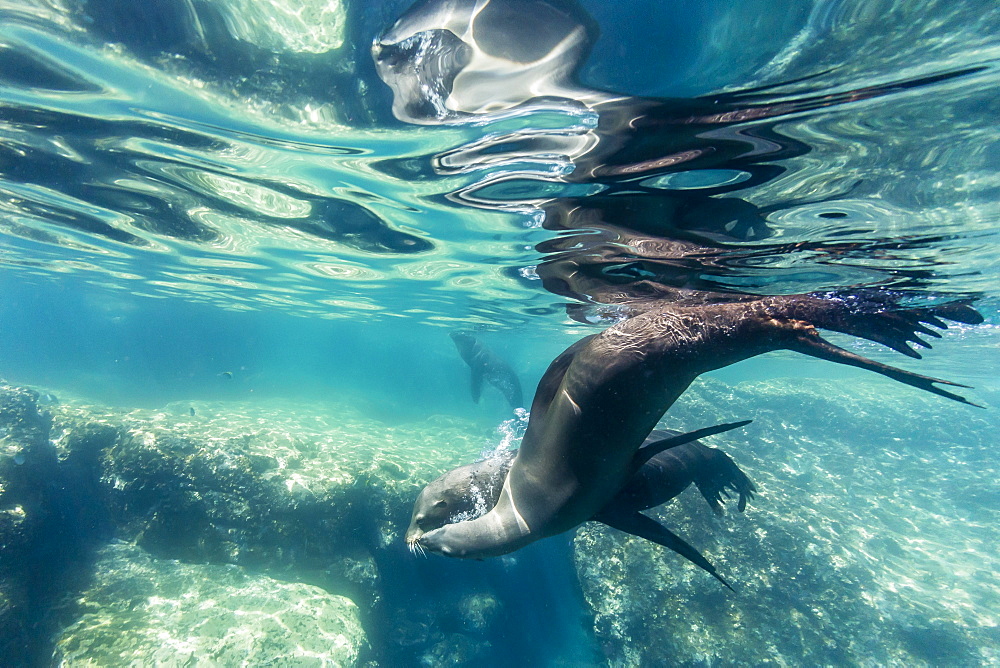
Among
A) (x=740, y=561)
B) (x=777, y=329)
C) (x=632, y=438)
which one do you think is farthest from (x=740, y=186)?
(x=740, y=561)

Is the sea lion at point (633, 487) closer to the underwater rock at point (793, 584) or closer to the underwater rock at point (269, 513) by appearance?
the underwater rock at point (793, 584)

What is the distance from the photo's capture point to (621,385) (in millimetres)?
3283

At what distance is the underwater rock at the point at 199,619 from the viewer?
782 centimetres

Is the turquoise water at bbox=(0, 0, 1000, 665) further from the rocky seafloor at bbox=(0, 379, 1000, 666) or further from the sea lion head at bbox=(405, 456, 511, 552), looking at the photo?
the sea lion head at bbox=(405, 456, 511, 552)

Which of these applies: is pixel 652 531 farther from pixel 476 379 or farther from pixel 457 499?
pixel 476 379

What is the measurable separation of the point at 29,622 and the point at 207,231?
35.4ft

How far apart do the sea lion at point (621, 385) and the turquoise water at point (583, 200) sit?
8.01ft

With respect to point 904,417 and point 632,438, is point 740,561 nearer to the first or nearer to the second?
point 632,438

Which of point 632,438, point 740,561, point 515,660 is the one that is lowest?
point 515,660

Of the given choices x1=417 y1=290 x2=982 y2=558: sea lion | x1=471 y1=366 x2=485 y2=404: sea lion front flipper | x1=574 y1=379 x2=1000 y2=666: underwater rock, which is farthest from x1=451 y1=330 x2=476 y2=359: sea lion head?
x1=417 y1=290 x2=982 y2=558: sea lion

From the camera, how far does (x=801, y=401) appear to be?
2422cm

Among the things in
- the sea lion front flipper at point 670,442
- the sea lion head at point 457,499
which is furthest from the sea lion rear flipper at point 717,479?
the sea lion head at point 457,499

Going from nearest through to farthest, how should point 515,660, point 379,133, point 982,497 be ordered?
point 379,133 → point 515,660 → point 982,497

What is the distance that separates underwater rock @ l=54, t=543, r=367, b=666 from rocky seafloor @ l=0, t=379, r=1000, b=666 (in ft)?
0.13
